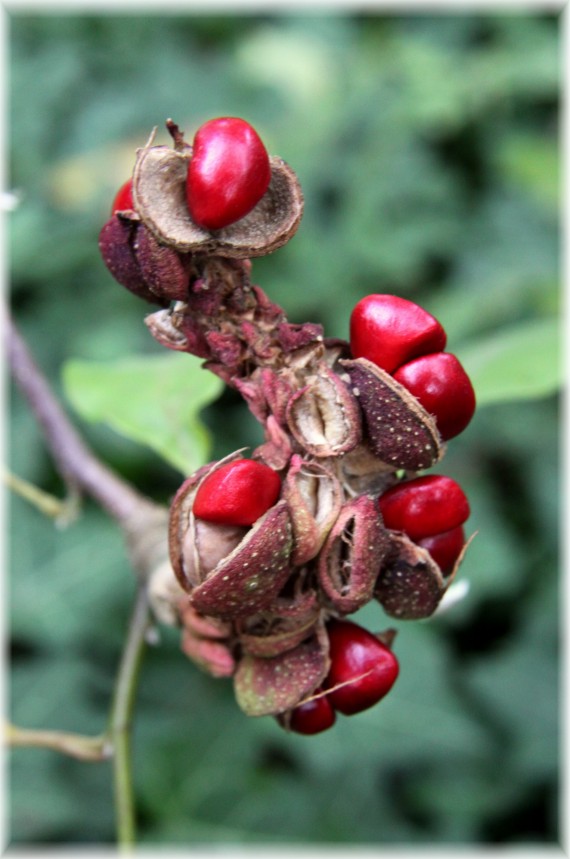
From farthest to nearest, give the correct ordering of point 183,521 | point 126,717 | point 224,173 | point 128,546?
point 128,546, point 126,717, point 183,521, point 224,173

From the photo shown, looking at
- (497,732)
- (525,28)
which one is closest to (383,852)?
(497,732)

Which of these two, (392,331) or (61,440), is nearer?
(392,331)

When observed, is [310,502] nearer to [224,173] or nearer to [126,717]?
[224,173]

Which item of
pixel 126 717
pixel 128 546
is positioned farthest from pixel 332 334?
pixel 126 717

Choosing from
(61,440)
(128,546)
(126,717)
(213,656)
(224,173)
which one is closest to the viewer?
(224,173)

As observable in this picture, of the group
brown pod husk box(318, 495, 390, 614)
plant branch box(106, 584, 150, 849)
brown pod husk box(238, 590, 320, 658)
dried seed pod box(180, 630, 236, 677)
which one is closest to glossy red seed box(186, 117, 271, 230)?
brown pod husk box(318, 495, 390, 614)

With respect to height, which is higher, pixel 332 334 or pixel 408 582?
pixel 408 582

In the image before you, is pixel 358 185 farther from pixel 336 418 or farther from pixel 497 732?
pixel 336 418
